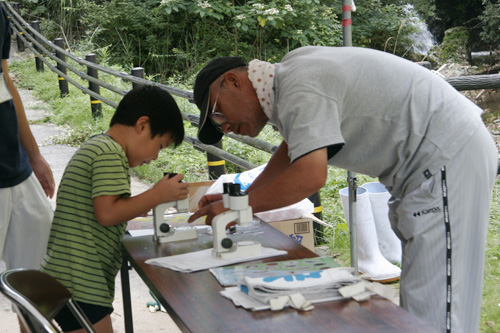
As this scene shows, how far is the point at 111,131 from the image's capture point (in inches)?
94.4

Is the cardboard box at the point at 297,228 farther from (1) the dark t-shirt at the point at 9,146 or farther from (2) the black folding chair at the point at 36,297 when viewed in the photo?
(2) the black folding chair at the point at 36,297

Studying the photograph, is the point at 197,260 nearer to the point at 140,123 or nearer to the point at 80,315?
the point at 80,315

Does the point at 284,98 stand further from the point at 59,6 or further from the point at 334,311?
the point at 59,6

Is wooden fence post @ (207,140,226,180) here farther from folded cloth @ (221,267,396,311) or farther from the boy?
folded cloth @ (221,267,396,311)

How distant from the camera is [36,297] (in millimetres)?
1923

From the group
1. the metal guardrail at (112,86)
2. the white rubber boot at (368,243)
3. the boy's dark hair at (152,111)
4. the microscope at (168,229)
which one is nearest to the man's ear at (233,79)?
the boy's dark hair at (152,111)

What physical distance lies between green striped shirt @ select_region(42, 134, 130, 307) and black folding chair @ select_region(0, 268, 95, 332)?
0.17 meters

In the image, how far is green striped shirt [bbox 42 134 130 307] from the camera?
7.27 feet

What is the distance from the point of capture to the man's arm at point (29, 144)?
2680mm

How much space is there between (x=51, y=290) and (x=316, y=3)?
37.9ft

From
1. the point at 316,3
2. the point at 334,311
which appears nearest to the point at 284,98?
the point at 334,311

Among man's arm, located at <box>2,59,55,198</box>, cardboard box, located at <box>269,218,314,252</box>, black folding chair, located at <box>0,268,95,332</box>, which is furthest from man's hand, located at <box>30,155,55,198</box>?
cardboard box, located at <box>269,218,314,252</box>

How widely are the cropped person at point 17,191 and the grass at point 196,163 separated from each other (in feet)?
6.65

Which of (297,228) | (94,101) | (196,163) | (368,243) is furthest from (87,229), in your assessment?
(94,101)
